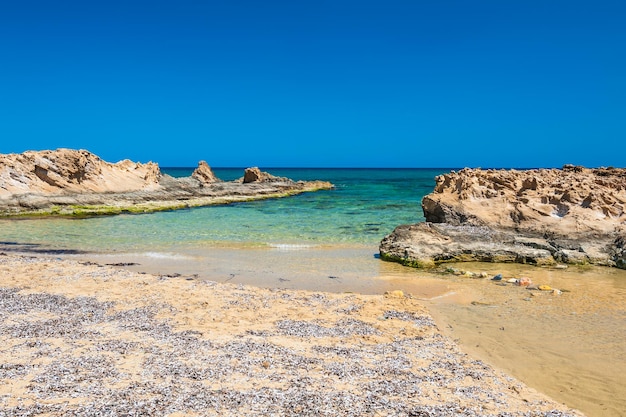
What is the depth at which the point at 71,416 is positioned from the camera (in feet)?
16.7

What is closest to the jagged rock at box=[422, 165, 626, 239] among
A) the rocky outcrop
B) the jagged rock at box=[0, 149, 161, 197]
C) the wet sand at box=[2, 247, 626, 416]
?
the wet sand at box=[2, 247, 626, 416]

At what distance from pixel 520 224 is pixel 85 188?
29621 millimetres

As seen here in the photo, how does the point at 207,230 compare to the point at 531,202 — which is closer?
the point at 531,202

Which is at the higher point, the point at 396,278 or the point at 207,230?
the point at 207,230

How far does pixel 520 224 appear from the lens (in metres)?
15.9

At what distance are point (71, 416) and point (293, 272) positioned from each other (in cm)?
887

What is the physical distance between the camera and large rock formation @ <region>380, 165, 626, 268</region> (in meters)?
14.5

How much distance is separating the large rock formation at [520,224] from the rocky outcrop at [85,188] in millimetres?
22183

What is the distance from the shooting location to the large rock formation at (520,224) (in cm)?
1451

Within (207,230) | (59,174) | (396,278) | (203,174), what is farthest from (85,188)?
(396,278)

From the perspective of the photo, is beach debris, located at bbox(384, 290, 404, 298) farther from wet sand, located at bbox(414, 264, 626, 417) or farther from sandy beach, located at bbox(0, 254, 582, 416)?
wet sand, located at bbox(414, 264, 626, 417)

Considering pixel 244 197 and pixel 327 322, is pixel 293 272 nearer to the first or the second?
pixel 327 322

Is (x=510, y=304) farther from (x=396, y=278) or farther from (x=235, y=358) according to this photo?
(x=235, y=358)

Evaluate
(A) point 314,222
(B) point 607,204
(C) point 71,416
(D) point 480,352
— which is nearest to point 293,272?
(D) point 480,352
